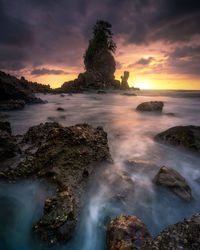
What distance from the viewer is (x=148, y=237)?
124 centimetres

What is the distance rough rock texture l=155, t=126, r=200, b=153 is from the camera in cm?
325

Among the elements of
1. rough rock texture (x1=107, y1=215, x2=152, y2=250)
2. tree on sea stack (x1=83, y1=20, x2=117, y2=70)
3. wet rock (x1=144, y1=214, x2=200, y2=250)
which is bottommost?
rough rock texture (x1=107, y1=215, x2=152, y2=250)

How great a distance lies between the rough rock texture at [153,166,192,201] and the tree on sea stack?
49.5 m

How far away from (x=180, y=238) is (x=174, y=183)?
1.02 metres

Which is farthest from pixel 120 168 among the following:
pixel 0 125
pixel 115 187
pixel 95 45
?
pixel 95 45

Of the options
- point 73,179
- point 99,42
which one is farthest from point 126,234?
point 99,42

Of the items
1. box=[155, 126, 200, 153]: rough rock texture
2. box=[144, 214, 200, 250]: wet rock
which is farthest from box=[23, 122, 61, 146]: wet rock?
box=[155, 126, 200, 153]: rough rock texture

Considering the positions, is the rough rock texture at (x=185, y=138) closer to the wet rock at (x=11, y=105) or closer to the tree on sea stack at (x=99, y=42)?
the wet rock at (x=11, y=105)

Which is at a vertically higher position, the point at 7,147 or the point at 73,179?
the point at 7,147

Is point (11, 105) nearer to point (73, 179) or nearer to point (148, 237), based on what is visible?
point (73, 179)

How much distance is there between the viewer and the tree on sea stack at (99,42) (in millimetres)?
45719

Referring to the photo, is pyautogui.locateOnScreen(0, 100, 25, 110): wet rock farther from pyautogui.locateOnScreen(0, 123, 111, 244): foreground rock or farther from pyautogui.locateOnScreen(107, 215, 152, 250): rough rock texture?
pyautogui.locateOnScreen(107, 215, 152, 250): rough rock texture

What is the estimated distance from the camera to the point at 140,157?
122 inches

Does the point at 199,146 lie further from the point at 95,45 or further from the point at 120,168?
the point at 95,45
